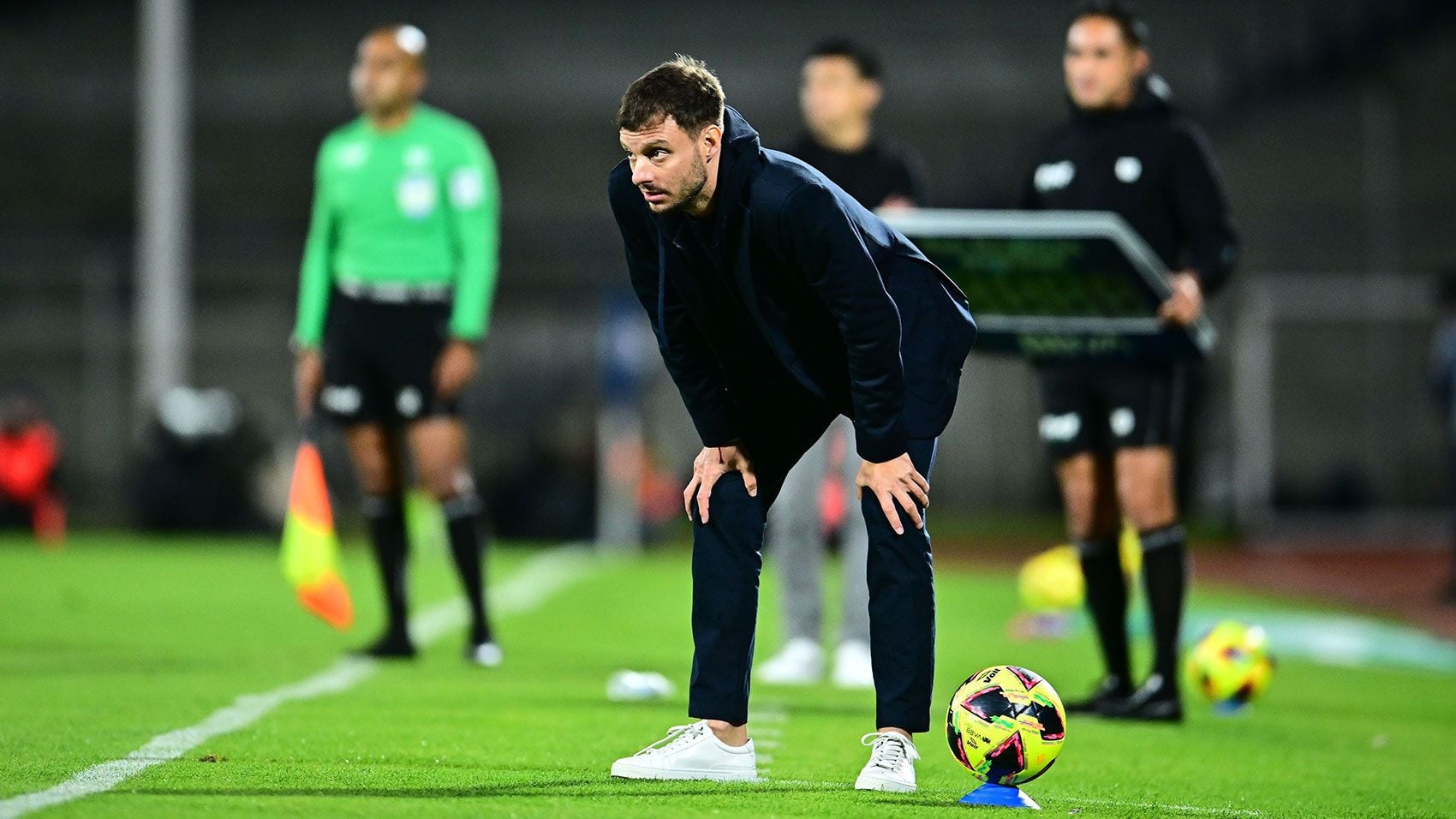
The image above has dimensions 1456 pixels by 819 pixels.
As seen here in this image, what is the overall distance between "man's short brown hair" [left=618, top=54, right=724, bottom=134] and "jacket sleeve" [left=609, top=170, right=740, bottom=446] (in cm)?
42

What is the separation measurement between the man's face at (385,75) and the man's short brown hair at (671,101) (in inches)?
122

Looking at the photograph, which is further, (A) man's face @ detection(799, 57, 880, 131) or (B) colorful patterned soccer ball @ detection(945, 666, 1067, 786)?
(A) man's face @ detection(799, 57, 880, 131)

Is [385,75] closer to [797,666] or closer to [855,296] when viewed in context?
[797,666]

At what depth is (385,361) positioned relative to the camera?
6.54 meters

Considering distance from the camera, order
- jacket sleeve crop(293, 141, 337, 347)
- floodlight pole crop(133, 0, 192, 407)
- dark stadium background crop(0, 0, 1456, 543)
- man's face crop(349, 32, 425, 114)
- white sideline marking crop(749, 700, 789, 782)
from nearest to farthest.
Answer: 1. white sideline marking crop(749, 700, 789, 782)
2. man's face crop(349, 32, 425, 114)
3. jacket sleeve crop(293, 141, 337, 347)
4. floodlight pole crop(133, 0, 192, 407)
5. dark stadium background crop(0, 0, 1456, 543)

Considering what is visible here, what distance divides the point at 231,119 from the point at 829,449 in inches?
675

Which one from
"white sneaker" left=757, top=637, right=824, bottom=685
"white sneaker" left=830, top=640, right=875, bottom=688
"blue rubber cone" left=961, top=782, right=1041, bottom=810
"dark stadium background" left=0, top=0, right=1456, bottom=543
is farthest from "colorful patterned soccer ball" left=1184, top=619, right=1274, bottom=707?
"dark stadium background" left=0, top=0, right=1456, bottom=543

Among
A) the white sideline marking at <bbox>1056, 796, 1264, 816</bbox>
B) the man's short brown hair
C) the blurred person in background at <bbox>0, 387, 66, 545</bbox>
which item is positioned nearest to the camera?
the man's short brown hair

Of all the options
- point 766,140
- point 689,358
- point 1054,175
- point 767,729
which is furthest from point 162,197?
point 689,358

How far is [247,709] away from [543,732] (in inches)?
35.0

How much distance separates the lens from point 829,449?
6.90 m

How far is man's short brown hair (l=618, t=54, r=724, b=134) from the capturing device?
3.65 meters

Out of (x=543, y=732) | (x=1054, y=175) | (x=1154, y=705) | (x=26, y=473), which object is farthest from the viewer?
(x=26, y=473)

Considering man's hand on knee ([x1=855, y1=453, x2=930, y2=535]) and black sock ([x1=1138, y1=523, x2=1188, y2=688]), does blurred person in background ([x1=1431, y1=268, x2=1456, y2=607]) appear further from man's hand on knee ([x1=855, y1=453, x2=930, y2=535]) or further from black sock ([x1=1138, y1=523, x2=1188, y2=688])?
man's hand on knee ([x1=855, y1=453, x2=930, y2=535])
